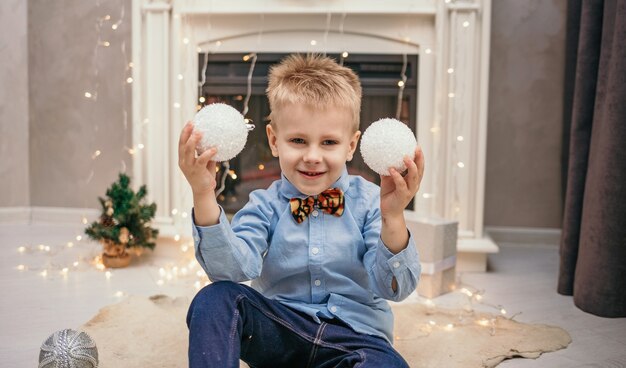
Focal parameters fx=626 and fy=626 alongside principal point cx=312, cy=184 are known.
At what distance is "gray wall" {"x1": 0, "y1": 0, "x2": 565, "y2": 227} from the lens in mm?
2824

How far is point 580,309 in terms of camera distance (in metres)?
1.92

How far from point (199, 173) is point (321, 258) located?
315mm

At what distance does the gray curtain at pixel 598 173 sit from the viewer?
5.75 ft

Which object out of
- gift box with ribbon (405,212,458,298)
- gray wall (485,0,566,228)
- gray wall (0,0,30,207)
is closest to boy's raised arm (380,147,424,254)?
gift box with ribbon (405,212,458,298)

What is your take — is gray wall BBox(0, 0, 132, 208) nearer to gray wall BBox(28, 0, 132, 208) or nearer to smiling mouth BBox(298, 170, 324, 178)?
gray wall BBox(28, 0, 132, 208)

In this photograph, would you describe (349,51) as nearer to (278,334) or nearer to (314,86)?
(314,86)

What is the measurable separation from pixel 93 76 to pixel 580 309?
2475mm

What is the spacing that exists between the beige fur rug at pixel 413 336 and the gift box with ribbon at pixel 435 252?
186 millimetres

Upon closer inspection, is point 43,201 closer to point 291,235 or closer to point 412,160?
point 291,235

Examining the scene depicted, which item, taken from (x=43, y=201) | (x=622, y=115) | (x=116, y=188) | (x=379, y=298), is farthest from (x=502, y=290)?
(x=43, y=201)

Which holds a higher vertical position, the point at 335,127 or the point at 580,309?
the point at 335,127

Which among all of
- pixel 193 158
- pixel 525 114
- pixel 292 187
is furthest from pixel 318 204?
pixel 525 114

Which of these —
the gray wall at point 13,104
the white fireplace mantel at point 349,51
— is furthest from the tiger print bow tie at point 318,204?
the gray wall at point 13,104

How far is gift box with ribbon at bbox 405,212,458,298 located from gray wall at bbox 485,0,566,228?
85 centimetres
